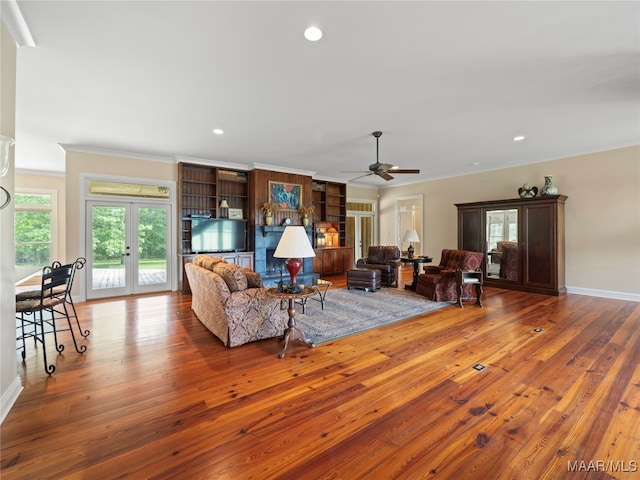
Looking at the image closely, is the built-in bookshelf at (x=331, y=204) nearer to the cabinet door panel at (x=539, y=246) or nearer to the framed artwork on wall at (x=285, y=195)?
the framed artwork on wall at (x=285, y=195)

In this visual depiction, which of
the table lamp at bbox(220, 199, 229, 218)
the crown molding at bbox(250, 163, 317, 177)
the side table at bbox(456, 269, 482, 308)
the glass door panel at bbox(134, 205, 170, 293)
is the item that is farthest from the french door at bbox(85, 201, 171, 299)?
the side table at bbox(456, 269, 482, 308)

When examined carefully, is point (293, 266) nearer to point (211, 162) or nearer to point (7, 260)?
point (7, 260)

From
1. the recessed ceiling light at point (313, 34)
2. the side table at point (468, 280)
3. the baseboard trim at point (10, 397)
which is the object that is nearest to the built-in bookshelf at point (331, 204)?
the side table at point (468, 280)

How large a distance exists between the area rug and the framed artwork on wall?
267 centimetres

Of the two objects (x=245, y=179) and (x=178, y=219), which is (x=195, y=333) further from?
(x=245, y=179)

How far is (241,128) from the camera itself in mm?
4387

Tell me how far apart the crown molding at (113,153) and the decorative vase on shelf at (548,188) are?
785 centimetres

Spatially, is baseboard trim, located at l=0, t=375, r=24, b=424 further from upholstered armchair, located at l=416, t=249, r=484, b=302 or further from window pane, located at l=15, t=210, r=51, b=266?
window pane, located at l=15, t=210, r=51, b=266

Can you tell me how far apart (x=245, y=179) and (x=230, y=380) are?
5501 millimetres

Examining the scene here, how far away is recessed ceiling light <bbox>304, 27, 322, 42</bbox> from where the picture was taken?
2.23 meters

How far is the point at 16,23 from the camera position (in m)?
2.12

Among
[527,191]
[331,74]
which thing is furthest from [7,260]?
[527,191]

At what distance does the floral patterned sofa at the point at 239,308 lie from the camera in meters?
3.12

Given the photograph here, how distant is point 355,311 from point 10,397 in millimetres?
3718
